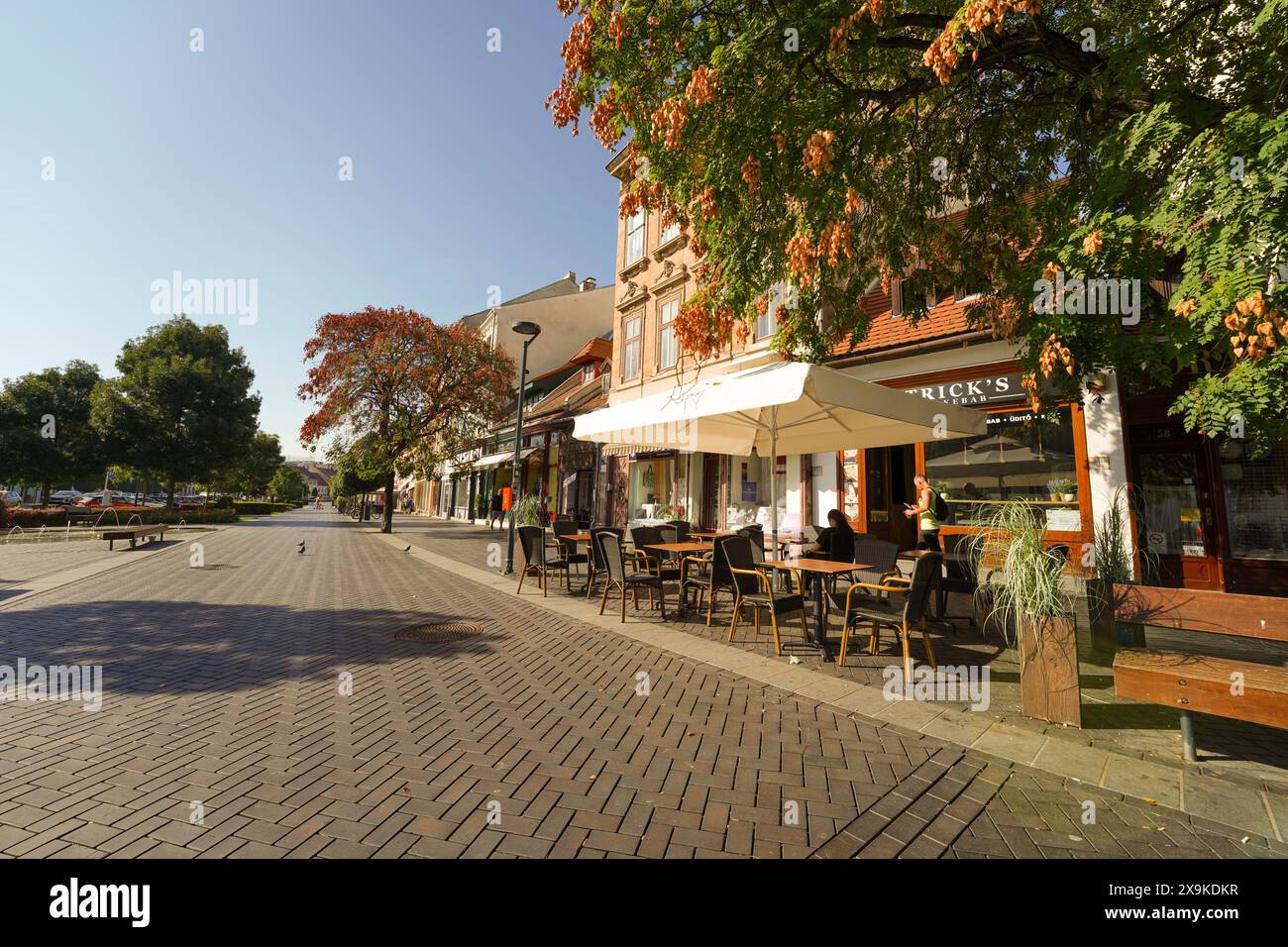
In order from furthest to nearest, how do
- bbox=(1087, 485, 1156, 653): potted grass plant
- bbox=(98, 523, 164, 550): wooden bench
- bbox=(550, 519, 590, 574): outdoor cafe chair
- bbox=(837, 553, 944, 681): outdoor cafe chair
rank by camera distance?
bbox=(98, 523, 164, 550): wooden bench, bbox=(550, 519, 590, 574): outdoor cafe chair, bbox=(1087, 485, 1156, 653): potted grass plant, bbox=(837, 553, 944, 681): outdoor cafe chair

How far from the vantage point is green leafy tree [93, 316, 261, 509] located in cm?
2888

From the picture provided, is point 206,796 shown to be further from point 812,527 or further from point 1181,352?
point 812,527

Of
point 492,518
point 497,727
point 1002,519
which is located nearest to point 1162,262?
A: point 1002,519

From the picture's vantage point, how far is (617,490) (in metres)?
17.9

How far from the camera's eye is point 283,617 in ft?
22.4

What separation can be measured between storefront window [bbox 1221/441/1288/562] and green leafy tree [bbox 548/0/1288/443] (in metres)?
3.98

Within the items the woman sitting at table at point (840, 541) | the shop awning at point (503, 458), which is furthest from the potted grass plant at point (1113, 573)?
the shop awning at point (503, 458)

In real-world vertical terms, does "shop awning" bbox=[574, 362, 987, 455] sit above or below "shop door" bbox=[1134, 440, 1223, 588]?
above

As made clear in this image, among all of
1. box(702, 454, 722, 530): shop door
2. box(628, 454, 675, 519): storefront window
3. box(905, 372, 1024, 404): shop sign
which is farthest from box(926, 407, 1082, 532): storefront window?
box(628, 454, 675, 519): storefront window

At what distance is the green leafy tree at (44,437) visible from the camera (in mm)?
28516

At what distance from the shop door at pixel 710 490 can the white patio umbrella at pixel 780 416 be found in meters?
5.72

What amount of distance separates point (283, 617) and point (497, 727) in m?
4.89

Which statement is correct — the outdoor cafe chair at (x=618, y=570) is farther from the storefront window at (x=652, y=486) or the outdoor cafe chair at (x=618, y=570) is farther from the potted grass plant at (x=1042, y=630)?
the storefront window at (x=652, y=486)

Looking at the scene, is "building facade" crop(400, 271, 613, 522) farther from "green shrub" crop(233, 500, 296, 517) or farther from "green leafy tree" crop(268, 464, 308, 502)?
"green leafy tree" crop(268, 464, 308, 502)
